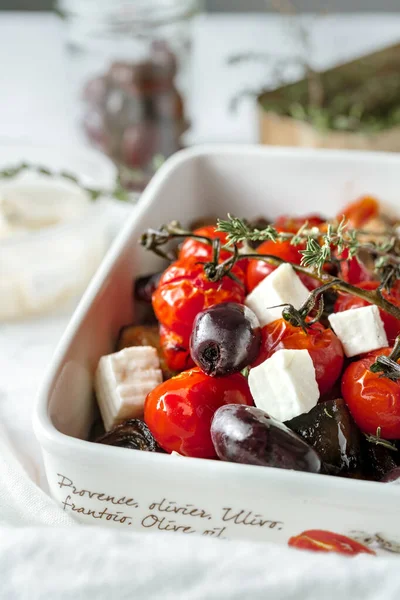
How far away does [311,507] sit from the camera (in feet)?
1.96

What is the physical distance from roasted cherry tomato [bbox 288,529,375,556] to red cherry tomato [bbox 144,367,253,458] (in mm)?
111

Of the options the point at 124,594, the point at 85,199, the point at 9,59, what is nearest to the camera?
the point at 124,594

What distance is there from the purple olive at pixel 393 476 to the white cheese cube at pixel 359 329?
120 mm

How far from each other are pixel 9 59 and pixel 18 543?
1.84m

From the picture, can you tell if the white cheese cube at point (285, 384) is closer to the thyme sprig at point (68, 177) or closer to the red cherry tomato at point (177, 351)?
the red cherry tomato at point (177, 351)

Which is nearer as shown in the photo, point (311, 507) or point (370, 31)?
point (311, 507)

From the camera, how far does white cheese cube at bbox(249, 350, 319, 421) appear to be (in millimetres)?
657

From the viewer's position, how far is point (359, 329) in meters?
0.73

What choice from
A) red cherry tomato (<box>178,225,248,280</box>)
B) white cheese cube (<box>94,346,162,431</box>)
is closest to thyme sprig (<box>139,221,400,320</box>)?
red cherry tomato (<box>178,225,248,280</box>)

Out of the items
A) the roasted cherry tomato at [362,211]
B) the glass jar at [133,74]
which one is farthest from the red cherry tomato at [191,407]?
the glass jar at [133,74]

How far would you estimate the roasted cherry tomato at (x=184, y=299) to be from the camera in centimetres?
77

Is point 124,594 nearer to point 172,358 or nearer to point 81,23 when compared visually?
point 172,358

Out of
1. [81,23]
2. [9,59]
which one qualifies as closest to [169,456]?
[81,23]

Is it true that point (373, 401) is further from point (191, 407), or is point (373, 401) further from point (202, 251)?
point (202, 251)
